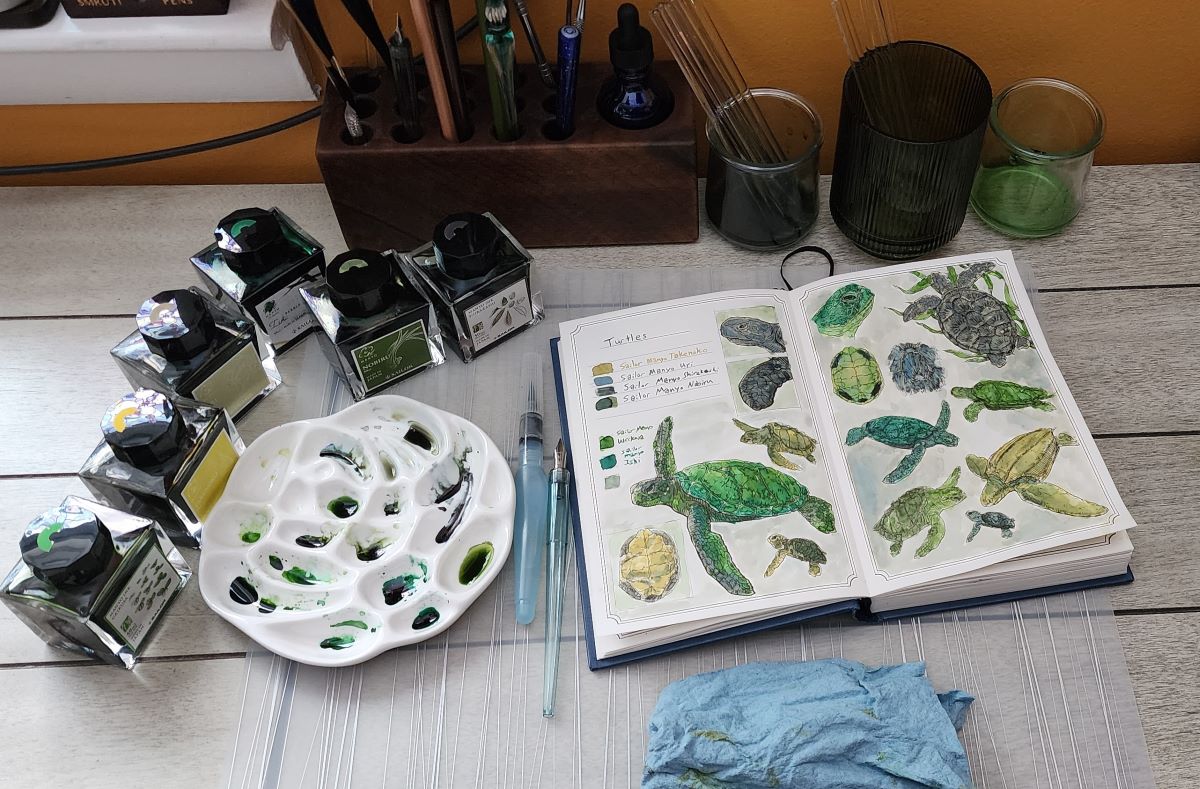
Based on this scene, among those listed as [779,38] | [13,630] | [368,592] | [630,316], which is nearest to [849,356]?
[630,316]

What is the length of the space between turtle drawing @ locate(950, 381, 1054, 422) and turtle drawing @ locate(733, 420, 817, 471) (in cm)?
11

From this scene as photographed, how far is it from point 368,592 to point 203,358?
0.22 meters

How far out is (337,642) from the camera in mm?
712

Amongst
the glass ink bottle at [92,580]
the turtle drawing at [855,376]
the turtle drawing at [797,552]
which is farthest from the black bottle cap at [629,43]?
the glass ink bottle at [92,580]

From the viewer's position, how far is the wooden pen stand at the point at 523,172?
847 millimetres

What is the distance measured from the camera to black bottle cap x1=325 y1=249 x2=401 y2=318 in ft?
2.55

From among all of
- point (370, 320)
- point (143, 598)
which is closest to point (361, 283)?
point (370, 320)

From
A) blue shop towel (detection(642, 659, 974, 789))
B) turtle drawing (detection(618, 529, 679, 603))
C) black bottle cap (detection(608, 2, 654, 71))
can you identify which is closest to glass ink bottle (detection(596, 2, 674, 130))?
black bottle cap (detection(608, 2, 654, 71))

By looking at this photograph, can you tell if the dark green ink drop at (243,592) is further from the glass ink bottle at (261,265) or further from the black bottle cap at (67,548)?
the glass ink bottle at (261,265)

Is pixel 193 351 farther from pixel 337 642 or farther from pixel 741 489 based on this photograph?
pixel 741 489

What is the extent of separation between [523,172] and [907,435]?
36 centimetres

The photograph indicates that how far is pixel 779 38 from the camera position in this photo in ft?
2.92

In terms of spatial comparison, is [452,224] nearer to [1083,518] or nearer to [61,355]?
[61,355]

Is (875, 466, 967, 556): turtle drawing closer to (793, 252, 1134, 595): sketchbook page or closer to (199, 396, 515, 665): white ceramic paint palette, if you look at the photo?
(793, 252, 1134, 595): sketchbook page
